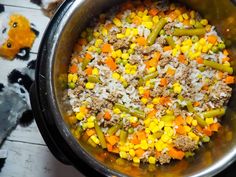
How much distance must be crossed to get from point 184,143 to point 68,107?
36cm

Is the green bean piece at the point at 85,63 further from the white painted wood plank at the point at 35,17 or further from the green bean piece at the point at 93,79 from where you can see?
the white painted wood plank at the point at 35,17

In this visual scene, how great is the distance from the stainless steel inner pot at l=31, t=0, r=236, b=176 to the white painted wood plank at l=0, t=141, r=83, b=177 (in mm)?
248

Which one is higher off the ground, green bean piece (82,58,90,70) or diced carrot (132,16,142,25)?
diced carrot (132,16,142,25)

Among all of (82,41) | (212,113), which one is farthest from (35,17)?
(212,113)

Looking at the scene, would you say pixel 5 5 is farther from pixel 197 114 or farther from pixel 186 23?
pixel 197 114

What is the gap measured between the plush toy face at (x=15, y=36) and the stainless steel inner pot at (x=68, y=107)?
0.29m

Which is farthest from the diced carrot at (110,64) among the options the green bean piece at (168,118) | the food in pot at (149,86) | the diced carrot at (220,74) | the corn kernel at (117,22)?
the diced carrot at (220,74)

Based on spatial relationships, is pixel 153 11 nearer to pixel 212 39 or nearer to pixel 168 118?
pixel 212 39

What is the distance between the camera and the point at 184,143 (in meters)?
1.15

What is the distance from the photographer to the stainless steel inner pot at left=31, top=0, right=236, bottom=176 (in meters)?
1.04

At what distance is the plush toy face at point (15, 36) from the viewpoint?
1414 mm

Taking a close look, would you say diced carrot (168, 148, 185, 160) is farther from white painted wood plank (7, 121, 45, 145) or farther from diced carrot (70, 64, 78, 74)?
white painted wood plank (7, 121, 45, 145)

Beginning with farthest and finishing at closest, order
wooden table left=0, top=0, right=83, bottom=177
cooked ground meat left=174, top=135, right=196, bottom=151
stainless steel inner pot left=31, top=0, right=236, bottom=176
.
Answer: wooden table left=0, top=0, right=83, bottom=177 < cooked ground meat left=174, top=135, right=196, bottom=151 < stainless steel inner pot left=31, top=0, right=236, bottom=176

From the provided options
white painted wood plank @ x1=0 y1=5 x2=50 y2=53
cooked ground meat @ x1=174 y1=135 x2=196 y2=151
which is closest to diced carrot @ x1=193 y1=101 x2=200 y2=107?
cooked ground meat @ x1=174 y1=135 x2=196 y2=151
